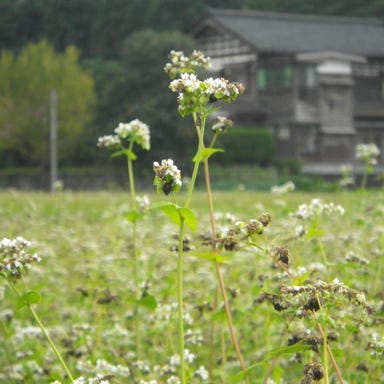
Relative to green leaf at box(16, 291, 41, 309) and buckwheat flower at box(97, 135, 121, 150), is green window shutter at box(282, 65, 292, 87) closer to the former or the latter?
buckwheat flower at box(97, 135, 121, 150)

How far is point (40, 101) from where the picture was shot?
36.8 meters

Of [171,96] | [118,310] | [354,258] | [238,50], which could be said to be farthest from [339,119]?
[354,258]

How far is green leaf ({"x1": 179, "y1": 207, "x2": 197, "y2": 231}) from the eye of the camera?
8.31 feet

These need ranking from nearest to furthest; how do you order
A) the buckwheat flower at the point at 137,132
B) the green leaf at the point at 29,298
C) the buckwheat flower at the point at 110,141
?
the green leaf at the point at 29,298, the buckwheat flower at the point at 137,132, the buckwheat flower at the point at 110,141

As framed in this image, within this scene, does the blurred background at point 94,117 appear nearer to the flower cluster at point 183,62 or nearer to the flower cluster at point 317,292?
the flower cluster at point 183,62

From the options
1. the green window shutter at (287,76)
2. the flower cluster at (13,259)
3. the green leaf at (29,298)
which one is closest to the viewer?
the flower cluster at (13,259)

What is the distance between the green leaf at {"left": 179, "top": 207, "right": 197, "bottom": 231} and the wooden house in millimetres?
34383

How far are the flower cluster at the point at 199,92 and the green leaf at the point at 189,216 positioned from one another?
0.77ft

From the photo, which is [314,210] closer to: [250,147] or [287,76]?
[250,147]

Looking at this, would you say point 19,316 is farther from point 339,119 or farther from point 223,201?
point 339,119

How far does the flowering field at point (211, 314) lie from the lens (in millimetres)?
2600

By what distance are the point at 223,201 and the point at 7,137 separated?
2039 centimetres

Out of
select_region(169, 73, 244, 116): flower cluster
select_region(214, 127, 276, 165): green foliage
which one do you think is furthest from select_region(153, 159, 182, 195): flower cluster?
select_region(214, 127, 276, 165): green foliage

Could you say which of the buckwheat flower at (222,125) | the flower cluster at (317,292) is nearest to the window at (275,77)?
the buckwheat flower at (222,125)
